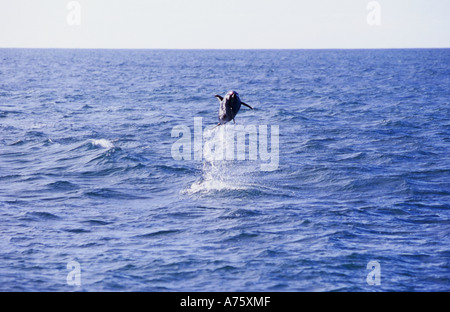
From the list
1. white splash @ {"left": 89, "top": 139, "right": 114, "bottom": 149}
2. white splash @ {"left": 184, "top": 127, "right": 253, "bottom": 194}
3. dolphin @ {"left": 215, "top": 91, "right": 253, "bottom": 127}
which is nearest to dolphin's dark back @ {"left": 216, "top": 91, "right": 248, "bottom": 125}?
dolphin @ {"left": 215, "top": 91, "right": 253, "bottom": 127}

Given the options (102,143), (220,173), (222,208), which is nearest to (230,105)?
(222,208)

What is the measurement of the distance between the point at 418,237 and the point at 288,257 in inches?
183

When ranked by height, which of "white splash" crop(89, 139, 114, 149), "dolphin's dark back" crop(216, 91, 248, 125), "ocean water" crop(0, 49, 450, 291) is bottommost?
"ocean water" crop(0, 49, 450, 291)

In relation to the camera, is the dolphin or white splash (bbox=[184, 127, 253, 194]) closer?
the dolphin

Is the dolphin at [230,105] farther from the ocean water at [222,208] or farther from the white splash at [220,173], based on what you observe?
the white splash at [220,173]

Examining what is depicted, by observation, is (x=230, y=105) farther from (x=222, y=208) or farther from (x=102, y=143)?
(x=102, y=143)

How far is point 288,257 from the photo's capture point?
1747 centimetres

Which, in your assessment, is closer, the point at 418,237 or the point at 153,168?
the point at 418,237

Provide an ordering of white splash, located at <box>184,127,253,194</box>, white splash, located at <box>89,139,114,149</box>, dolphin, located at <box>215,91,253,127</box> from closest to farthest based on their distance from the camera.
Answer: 1. dolphin, located at <box>215,91,253,127</box>
2. white splash, located at <box>184,127,253,194</box>
3. white splash, located at <box>89,139,114,149</box>

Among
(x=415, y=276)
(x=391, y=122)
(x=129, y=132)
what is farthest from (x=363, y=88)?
(x=415, y=276)

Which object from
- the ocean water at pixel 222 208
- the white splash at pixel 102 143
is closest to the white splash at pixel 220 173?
the ocean water at pixel 222 208

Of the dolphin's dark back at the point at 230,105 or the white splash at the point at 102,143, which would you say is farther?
the white splash at the point at 102,143

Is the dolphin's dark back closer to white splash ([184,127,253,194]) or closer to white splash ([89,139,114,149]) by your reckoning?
white splash ([184,127,253,194])
